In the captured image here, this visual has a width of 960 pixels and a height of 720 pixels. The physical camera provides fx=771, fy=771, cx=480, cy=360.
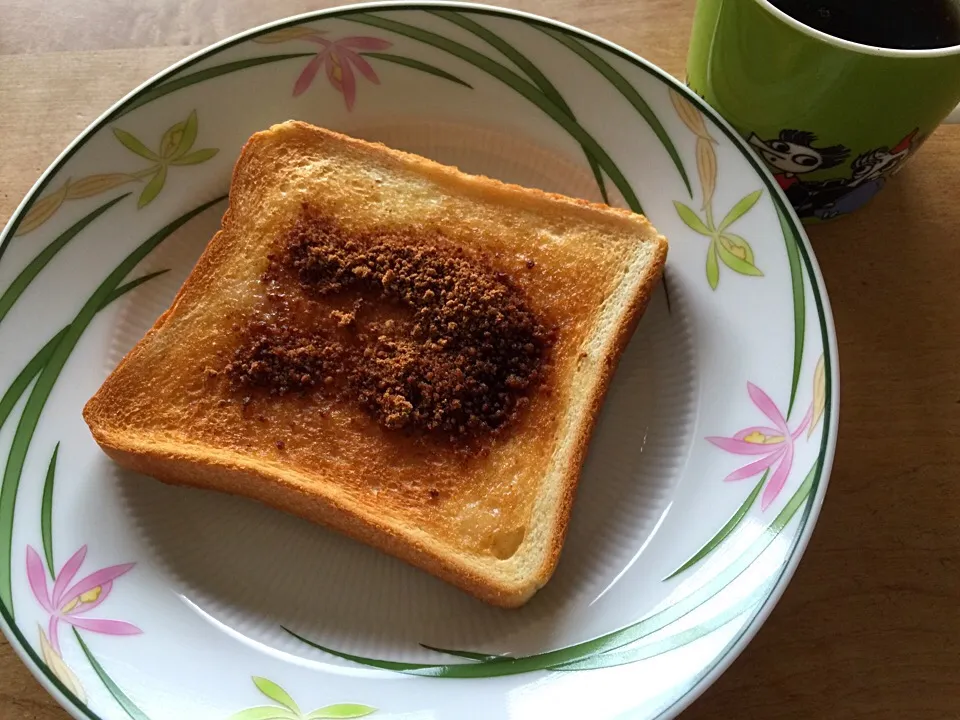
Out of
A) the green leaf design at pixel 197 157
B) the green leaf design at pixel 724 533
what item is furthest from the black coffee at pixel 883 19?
the green leaf design at pixel 197 157

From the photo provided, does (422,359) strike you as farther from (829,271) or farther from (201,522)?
(829,271)

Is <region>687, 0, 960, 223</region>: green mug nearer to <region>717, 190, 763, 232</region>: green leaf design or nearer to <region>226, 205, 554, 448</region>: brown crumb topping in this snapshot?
<region>717, 190, 763, 232</region>: green leaf design

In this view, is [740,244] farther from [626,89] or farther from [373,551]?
[373,551]

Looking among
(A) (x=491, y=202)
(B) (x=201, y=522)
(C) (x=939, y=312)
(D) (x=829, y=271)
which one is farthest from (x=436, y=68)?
(C) (x=939, y=312)

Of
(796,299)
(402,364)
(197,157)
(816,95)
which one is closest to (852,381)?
(796,299)

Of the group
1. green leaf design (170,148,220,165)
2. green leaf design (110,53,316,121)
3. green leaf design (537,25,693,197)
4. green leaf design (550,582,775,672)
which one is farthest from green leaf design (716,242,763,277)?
green leaf design (170,148,220,165)
